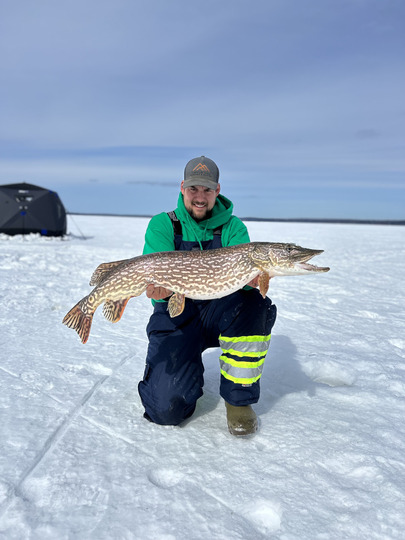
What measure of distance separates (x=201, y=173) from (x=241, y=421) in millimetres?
1836

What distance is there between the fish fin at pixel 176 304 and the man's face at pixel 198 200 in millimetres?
768

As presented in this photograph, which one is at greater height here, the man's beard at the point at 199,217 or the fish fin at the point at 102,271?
the man's beard at the point at 199,217

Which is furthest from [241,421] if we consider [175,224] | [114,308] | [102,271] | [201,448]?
[175,224]

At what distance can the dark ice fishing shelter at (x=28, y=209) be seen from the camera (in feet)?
45.9

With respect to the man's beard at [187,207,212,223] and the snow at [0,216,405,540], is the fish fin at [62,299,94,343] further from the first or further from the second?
the man's beard at [187,207,212,223]

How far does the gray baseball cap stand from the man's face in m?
0.06

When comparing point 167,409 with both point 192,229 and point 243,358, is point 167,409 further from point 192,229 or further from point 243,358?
point 192,229

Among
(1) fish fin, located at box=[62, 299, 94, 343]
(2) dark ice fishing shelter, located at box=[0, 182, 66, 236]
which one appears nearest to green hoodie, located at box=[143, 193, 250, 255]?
(1) fish fin, located at box=[62, 299, 94, 343]

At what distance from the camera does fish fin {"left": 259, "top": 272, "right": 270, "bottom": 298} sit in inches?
106

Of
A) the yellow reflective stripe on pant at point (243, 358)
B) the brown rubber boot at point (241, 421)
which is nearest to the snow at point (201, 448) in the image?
the brown rubber boot at point (241, 421)

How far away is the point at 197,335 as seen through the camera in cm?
286

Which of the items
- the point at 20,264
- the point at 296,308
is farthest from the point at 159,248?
the point at 20,264

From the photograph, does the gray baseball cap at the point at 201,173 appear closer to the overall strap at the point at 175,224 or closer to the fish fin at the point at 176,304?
the overall strap at the point at 175,224

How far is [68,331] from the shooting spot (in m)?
4.27
